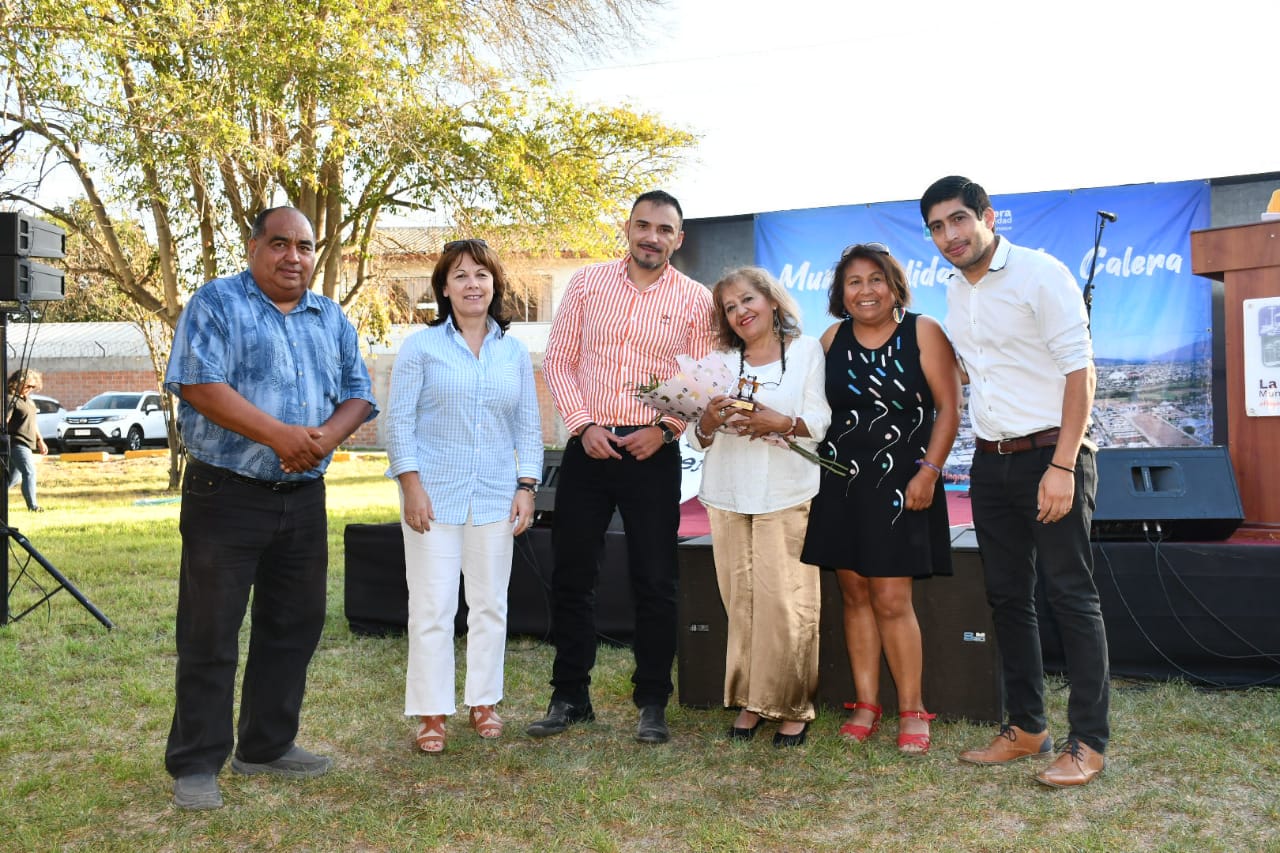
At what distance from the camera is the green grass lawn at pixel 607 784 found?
9.37ft

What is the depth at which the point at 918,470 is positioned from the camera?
3422 mm

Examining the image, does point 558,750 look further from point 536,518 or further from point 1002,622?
point 536,518

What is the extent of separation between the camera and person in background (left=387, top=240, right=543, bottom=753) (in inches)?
141

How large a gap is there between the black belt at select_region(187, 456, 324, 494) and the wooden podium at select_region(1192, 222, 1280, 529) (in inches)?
153

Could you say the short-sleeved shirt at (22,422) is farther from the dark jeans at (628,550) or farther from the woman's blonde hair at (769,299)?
the woman's blonde hair at (769,299)

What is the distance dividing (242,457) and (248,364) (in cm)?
27

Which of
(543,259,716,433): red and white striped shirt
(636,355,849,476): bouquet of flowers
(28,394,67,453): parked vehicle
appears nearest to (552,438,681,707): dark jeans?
(543,259,716,433): red and white striped shirt

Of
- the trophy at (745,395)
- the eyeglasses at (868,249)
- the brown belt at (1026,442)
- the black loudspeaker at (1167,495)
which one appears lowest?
the black loudspeaker at (1167,495)

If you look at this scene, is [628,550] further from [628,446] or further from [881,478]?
[881,478]

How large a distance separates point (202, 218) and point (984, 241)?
10.3m

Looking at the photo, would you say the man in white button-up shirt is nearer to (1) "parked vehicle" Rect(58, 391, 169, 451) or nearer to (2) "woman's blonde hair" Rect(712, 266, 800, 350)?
(2) "woman's blonde hair" Rect(712, 266, 800, 350)

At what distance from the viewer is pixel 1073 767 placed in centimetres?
317

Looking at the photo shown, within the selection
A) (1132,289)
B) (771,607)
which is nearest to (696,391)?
(771,607)

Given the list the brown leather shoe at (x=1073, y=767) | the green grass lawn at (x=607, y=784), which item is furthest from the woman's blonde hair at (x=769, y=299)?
the brown leather shoe at (x=1073, y=767)
